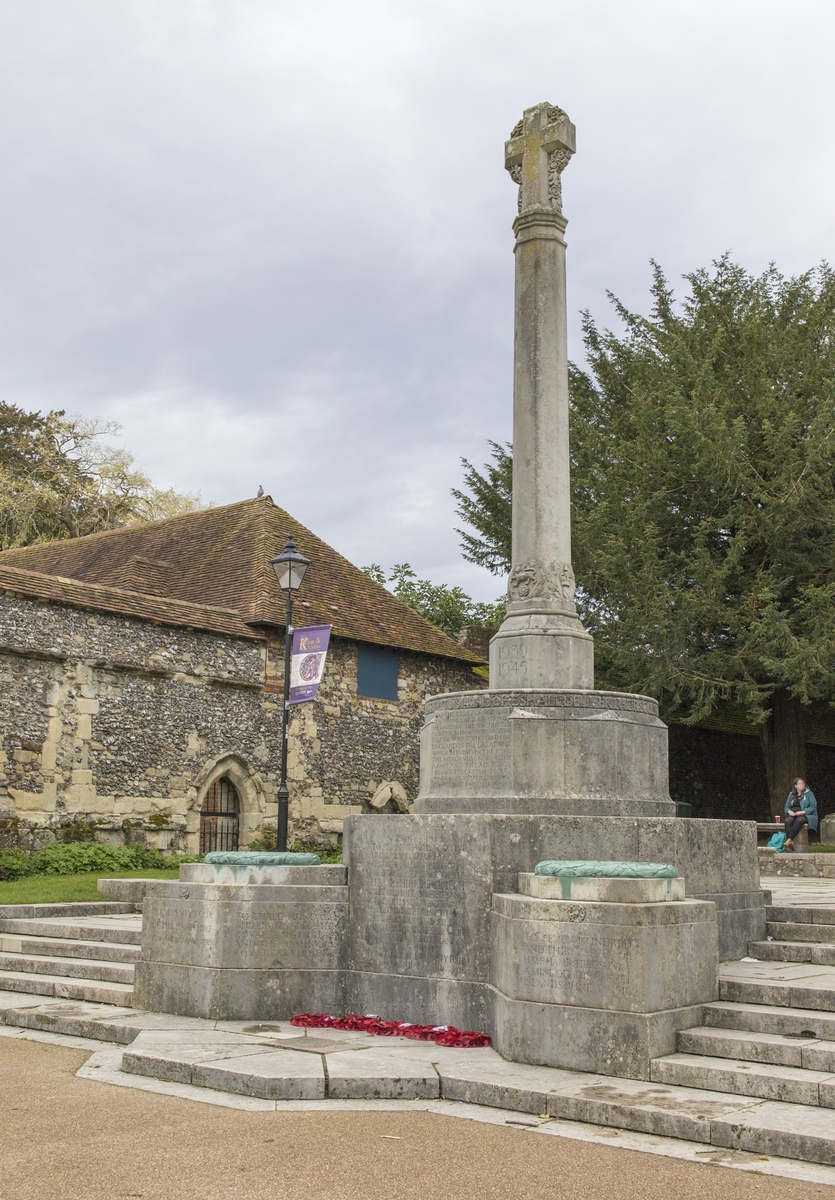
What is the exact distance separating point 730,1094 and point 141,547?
78.6ft

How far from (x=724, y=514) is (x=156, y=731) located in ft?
40.4

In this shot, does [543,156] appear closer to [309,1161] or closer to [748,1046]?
[748,1046]

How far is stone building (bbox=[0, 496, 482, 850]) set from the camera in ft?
63.0

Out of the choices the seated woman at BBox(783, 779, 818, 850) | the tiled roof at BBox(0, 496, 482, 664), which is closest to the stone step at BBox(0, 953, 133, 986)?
the seated woman at BBox(783, 779, 818, 850)

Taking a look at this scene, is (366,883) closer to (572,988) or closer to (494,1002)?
(494,1002)

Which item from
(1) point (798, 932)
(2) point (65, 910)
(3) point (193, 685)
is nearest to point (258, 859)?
(1) point (798, 932)

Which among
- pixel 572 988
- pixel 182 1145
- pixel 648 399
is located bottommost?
pixel 182 1145

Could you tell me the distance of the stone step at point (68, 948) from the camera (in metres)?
9.54

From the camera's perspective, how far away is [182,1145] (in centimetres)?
496

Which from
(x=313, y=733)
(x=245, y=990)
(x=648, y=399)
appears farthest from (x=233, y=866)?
(x=648, y=399)

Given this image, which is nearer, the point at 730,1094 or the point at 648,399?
the point at 730,1094

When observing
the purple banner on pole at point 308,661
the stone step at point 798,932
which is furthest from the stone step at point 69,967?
the purple banner on pole at point 308,661

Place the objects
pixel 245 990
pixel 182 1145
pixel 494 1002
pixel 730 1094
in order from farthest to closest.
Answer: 1. pixel 245 990
2. pixel 494 1002
3. pixel 730 1094
4. pixel 182 1145

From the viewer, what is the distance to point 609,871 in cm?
622
